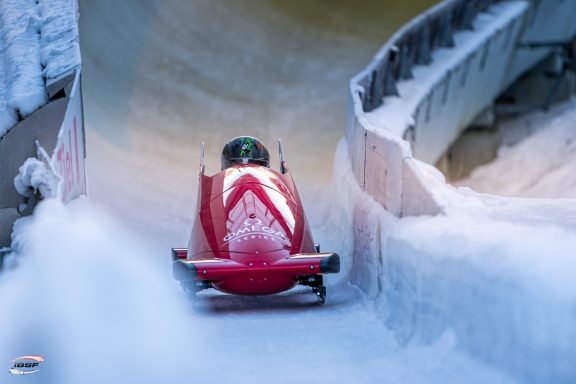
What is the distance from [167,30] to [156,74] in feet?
3.21

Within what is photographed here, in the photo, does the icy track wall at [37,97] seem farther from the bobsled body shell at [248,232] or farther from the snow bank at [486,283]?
the snow bank at [486,283]

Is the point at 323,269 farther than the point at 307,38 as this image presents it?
No

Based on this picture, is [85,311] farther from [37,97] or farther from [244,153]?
[244,153]

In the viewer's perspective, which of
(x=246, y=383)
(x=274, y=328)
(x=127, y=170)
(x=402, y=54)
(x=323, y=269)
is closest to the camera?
(x=246, y=383)

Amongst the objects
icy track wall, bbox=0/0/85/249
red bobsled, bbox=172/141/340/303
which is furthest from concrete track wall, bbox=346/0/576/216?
icy track wall, bbox=0/0/85/249

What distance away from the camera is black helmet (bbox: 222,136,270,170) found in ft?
18.9

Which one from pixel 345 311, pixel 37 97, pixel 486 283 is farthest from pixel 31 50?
pixel 486 283

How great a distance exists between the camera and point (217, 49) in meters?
10.9

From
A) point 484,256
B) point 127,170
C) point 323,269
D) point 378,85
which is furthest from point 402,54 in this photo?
point 484,256

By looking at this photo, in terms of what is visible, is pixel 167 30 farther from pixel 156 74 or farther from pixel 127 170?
pixel 127 170

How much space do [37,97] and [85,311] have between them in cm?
151

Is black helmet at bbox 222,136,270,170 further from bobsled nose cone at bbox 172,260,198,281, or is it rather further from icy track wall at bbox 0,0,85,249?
bobsled nose cone at bbox 172,260,198,281

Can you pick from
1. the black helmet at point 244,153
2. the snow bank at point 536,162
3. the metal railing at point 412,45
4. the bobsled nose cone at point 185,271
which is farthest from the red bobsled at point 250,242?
the snow bank at point 536,162

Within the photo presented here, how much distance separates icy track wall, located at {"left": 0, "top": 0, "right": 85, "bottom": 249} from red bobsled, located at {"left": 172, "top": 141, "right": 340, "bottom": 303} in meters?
0.77
